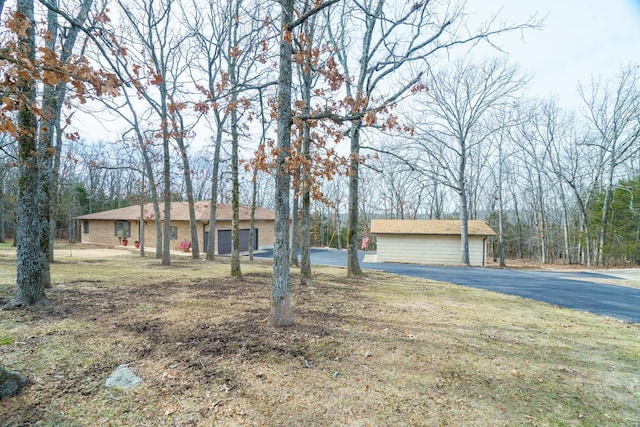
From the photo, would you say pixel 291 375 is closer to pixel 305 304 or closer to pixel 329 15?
pixel 305 304

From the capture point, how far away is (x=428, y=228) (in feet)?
66.9

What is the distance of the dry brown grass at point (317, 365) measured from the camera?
260 centimetres

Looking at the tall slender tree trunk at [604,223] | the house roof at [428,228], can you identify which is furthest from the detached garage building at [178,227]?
the tall slender tree trunk at [604,223]

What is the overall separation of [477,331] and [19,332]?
6478 mm

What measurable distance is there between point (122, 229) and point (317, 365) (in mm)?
26731

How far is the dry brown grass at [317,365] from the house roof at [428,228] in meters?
14.0

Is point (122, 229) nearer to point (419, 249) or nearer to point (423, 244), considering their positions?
point (419, 249)

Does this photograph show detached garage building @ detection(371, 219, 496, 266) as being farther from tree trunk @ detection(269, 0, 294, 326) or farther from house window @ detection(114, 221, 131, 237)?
house window @ detection(114, 221, 131, 237)

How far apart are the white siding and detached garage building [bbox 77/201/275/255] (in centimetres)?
1053

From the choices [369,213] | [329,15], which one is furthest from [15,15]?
[369,213]

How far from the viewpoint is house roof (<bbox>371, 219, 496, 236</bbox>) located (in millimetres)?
19641

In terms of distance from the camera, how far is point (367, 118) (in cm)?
434

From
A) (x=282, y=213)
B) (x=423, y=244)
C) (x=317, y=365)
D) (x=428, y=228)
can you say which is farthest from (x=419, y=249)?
(x=317, y=365)

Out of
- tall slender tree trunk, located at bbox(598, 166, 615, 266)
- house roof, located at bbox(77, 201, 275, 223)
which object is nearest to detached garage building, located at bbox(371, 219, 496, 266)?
tall slender tree trunk, located at bbox(598, 166, 615, 266)
